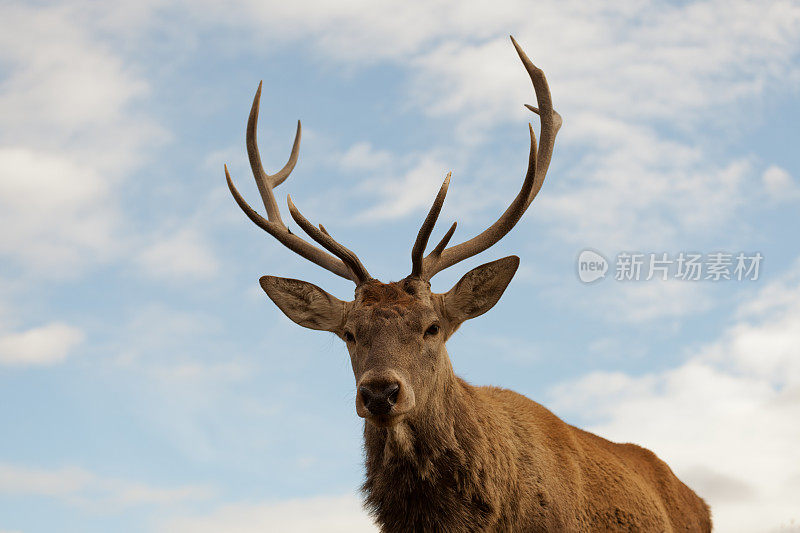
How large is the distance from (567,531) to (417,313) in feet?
6.97

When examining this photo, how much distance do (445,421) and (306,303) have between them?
1666mm

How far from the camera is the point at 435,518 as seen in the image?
6375 millimetres

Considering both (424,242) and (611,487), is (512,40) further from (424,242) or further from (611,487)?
(611,487)

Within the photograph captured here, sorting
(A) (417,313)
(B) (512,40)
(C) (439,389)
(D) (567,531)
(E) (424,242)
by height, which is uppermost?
(B) (512,40)

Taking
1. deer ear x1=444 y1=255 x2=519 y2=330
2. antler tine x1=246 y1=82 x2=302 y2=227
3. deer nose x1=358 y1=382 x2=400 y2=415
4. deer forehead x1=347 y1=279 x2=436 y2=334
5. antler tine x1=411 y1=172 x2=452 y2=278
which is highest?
antler tine x1=246 y1=82 x2=302 y2=227

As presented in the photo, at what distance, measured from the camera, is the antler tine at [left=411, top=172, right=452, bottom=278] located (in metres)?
6.96

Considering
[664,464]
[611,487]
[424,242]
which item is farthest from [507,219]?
[664,464]

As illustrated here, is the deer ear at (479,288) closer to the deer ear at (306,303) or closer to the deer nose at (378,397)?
the deer ear at (306,303)

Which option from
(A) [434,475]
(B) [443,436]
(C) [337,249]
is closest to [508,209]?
(C) [337,249]

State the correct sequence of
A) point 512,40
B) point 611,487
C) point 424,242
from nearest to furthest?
point 424,242
point 611,487
point 512,40

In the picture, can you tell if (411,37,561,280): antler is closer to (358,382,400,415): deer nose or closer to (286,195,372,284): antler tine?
(286,195,372,284): antler tine

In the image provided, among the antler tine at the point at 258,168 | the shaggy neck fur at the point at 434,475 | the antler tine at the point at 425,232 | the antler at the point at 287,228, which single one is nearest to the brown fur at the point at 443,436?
the shaggy neck fur at the point at 434,475

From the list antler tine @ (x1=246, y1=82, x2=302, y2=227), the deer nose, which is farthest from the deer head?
antler tine @ (x1=246, y1=82, x2=302, y2=227)

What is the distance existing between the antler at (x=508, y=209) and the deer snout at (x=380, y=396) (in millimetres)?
1325
